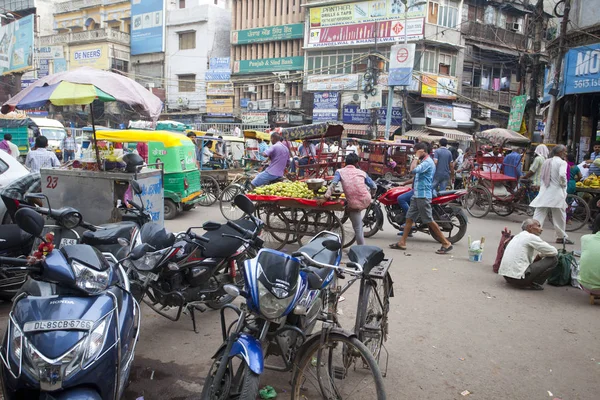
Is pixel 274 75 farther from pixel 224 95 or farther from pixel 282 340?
pixel 282 340

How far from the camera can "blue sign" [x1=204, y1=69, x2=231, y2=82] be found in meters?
37.2

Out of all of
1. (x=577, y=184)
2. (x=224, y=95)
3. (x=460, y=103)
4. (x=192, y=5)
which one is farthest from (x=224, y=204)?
(x=192, y=5)

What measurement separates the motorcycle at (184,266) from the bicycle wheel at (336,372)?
115cm

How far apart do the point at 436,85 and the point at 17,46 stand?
78.9 feet

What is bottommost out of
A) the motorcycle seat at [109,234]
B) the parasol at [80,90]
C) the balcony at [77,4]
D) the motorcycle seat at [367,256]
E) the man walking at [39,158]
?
the motorcycle seat at [109,234]

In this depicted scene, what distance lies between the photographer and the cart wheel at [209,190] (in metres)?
11.9

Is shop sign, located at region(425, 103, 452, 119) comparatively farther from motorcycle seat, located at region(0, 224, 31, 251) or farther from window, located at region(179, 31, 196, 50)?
motorcycle seat, located at region(0, 224, 31, 251)

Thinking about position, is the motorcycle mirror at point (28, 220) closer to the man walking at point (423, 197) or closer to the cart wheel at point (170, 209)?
the man walking at point (423, 197)

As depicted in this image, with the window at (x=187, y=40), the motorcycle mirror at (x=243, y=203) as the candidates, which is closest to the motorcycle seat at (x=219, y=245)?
the motorcycle mirror at (x=243, y=203)

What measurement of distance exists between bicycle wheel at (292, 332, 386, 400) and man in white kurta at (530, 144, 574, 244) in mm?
5786

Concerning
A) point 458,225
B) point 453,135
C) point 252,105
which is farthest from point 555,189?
point 252,105

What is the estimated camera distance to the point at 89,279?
101 inches

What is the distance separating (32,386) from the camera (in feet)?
7.51

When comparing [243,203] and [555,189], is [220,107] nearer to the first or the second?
[555,189]
